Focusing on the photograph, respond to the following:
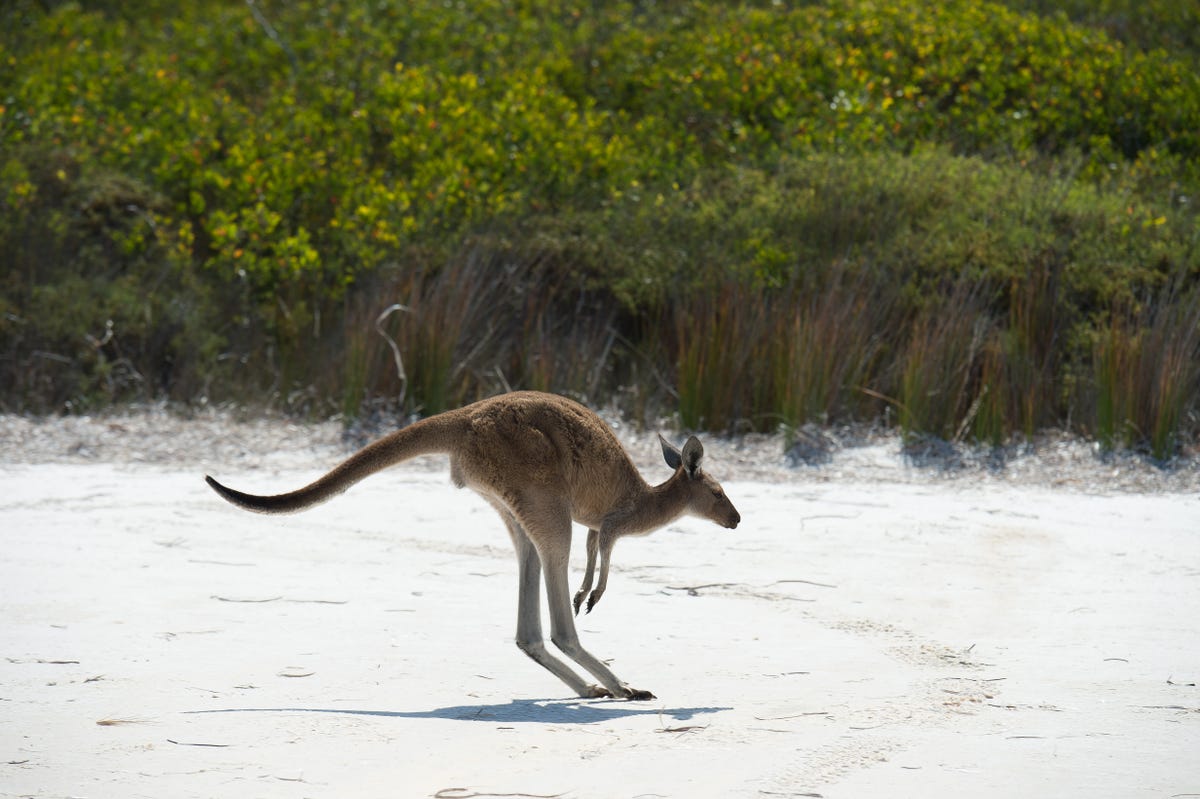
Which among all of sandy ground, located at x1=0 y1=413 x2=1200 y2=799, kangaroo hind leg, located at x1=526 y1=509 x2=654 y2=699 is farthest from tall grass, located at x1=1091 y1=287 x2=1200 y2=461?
kangaroo hind leg, located at x1=526 y1=509 x2=654 y2=699

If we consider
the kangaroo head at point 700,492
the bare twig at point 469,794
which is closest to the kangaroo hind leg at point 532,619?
the kangaroo head at point 700,492

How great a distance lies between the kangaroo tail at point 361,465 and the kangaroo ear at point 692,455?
94cm

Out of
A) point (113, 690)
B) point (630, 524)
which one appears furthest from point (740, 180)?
point (113, 690)

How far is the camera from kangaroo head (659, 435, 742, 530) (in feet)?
17.5

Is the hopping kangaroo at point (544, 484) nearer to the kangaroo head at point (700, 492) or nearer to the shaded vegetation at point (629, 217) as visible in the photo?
the kangaroo head at point (700, 492)

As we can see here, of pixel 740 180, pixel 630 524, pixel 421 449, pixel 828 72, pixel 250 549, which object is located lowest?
pixel 250 549

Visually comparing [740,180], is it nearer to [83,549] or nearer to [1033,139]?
[1033,139]

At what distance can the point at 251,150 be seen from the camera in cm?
1241

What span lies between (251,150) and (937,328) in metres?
6.16

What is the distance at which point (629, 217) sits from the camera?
12031mm

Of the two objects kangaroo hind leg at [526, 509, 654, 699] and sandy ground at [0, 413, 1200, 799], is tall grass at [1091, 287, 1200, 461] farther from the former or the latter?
kangaroo hind leg at [526, 509, 654, 699]

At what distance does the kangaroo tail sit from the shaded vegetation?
4.81 meters

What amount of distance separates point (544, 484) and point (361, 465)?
2.05ft

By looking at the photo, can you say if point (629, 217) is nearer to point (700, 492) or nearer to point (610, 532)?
point (700, 492)
